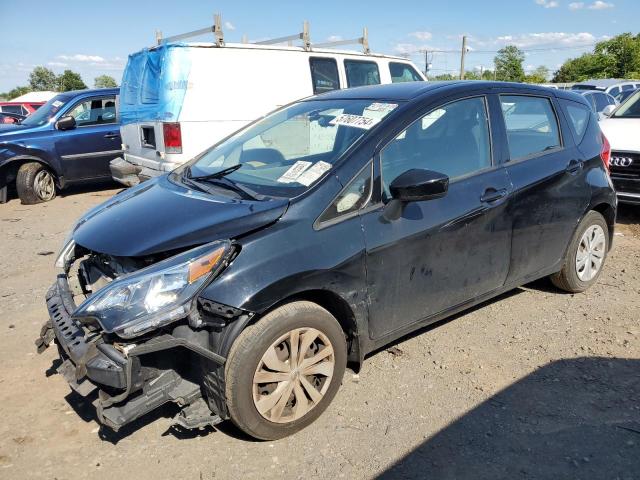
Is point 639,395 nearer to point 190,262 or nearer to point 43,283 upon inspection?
point 190,262

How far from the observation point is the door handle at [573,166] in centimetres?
412

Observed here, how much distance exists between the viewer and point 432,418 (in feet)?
9.84

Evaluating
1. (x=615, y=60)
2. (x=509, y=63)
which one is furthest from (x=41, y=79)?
(x=615, y=60)

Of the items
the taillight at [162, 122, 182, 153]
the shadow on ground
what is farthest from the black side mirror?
the shadow on ground

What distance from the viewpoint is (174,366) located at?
263cm

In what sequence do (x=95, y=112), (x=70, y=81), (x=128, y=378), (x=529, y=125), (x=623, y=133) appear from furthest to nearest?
(x=70, y=81), (x=95, y=112), (x=623, y=133), (x=529, y=125), (x=128, y=378)

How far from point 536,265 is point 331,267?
6.62 ft

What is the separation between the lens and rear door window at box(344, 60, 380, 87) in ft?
29.0

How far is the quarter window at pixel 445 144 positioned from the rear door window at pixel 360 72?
5.48 m

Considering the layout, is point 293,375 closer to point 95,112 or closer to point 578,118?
point 578,118

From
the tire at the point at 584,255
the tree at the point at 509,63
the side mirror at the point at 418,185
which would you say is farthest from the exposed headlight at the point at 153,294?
the tree at the point at 509,63

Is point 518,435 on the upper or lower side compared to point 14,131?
lower

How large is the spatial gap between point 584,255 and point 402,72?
19.8 ft

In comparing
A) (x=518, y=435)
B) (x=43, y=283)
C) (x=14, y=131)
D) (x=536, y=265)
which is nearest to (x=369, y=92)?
(x=536, y=265)
